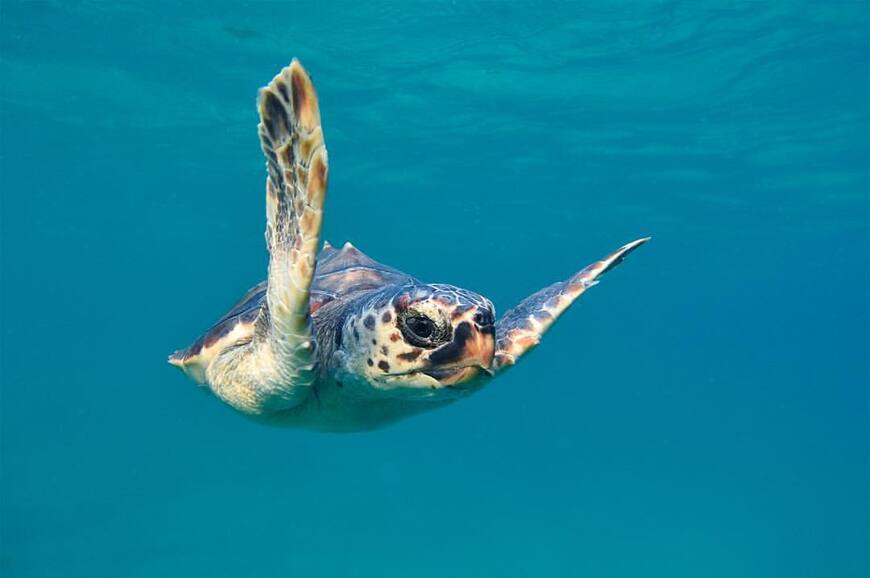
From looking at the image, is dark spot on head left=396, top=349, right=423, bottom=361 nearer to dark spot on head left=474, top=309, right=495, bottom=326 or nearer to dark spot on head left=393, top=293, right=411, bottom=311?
dark spot on head left=393, top=293, right=411, bottom=311

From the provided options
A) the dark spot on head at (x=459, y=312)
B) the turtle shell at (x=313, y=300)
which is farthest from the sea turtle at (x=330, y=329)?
the turtle shell at (x=313, y=300)

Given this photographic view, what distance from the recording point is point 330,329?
378 centimetres

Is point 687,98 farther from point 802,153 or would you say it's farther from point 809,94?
point 802,153

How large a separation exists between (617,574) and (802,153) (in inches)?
537

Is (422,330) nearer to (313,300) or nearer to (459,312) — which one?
(459,312)

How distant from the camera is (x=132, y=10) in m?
14.1

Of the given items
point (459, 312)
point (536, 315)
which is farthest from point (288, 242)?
point (536, 315)

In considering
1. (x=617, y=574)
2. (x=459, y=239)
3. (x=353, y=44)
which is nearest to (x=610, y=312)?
(x=459, y=239)

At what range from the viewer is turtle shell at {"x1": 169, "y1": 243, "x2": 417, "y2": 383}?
4.49 meters

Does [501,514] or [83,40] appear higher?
[83,40]

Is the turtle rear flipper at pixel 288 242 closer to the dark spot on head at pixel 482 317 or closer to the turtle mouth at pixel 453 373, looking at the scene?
the turtle mouth at pixel 453 373

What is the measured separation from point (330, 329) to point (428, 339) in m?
1.01

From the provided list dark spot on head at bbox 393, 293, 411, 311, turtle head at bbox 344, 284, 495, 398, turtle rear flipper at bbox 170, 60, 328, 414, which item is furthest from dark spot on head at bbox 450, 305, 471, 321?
turtle rear flipper at bbox 170, 60, 328, 414

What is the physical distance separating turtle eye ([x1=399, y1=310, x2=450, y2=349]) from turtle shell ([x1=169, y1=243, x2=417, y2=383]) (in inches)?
52.6
